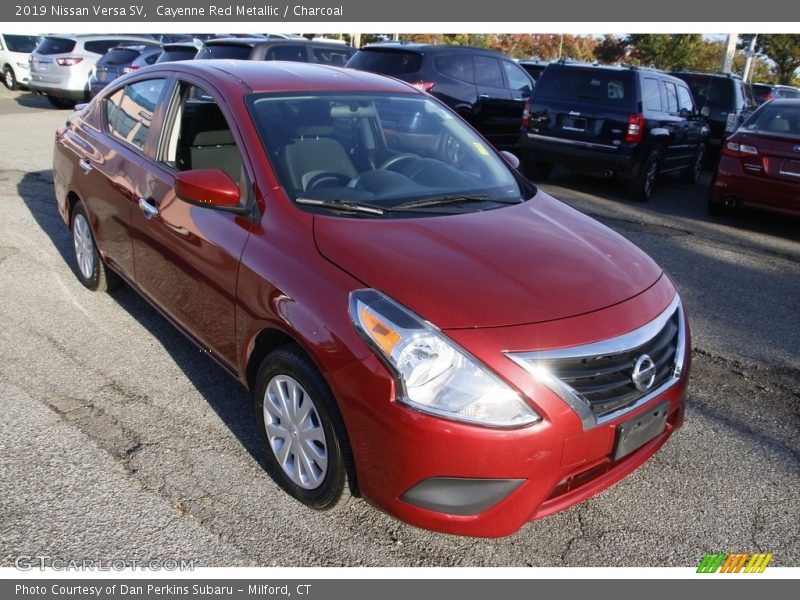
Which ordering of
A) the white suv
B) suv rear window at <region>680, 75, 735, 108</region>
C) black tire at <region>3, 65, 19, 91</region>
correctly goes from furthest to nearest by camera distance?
black tire at <region>3, 65, 19, 91</region> < the white suv < suv rear window at <region>680, 75, 735, 108</region>

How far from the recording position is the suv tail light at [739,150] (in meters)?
7.77

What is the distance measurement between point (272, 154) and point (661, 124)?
761 centimetres

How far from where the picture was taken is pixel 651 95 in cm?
922

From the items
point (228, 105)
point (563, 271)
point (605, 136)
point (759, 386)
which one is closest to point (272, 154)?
point (228, 105)

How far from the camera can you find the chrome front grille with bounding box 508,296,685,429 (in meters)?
2.37

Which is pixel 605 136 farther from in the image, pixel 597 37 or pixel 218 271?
pixel 597 37

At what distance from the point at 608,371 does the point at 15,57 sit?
21.6 metres

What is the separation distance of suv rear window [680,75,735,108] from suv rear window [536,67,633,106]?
5.02m

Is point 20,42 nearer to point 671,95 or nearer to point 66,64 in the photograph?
point 66,64

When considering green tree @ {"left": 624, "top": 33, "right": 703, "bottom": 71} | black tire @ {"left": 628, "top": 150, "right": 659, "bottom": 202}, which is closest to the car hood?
black tire @ {"left": 628, "top": 150, "right": 659, "bottom": 202}

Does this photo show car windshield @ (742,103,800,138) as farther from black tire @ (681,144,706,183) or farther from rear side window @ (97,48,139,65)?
rear side window @ (97,48,139,65)

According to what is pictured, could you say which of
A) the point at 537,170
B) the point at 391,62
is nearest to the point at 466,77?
the point at 391,62

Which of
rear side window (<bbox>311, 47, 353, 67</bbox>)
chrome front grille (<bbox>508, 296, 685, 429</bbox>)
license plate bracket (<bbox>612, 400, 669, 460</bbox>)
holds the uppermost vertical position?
rear side window (<bbox>311, 47, 353, 67</bbox>)

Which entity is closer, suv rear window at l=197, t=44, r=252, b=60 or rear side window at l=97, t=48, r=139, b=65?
suv rear window at l=197, t=44, r=252, b=60
